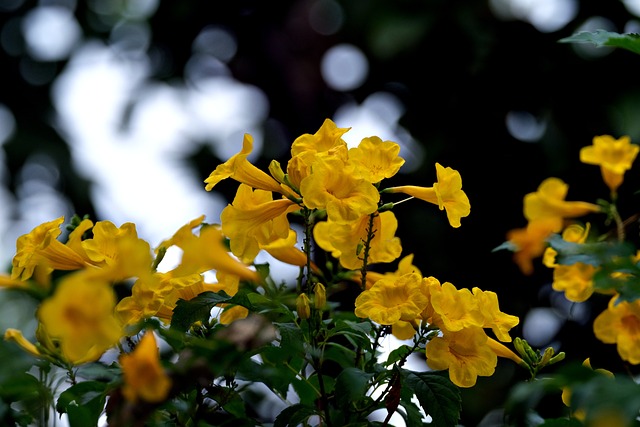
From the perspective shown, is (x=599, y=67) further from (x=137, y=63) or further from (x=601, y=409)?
(x=601, y=409)

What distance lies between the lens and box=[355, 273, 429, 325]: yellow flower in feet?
4.21

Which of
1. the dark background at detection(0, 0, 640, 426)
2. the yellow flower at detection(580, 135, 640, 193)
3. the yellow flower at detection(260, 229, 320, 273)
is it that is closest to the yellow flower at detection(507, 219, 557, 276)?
the yellow flower at detection(580, 135, 640, 193)

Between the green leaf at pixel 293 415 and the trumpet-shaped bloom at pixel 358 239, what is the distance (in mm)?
249

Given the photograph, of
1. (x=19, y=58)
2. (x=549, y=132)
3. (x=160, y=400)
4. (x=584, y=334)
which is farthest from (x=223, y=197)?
(x=160, y=400)

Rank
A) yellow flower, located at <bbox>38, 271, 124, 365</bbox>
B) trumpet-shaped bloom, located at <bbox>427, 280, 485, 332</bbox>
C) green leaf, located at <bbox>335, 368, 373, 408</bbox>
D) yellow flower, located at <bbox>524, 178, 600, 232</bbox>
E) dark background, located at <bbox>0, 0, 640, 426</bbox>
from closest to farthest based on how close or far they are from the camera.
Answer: yellow flower, located at <bbox>38, 271, 124, 365</bbox> → green leaf, located at <bbox>335, 368, 373, 408</bbox> → trumpet-shaped bloom, located at <bbox>427, 280, 485, 332</bbox> → yellow flower, located at <bbox>524, 178, 600, 232</bbox> → dark background, located at <bbox>0, 0, 640, 426</bbox>

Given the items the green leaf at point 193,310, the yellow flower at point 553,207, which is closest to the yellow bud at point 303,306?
the green leaf at point 193,310

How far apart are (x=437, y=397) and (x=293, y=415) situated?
20 cm

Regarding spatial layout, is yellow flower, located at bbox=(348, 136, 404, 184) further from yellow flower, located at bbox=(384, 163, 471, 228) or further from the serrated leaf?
the serrated leaf

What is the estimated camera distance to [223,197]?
168 inches

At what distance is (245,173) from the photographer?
4.68ft

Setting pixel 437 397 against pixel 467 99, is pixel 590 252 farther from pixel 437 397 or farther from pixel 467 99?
pixel 467 99

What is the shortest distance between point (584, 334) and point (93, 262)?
92.0 inches

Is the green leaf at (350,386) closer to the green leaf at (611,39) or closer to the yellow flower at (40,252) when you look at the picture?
the yellow flower at (40,252)

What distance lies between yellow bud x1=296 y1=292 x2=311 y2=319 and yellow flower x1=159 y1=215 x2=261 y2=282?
63 millimetres
